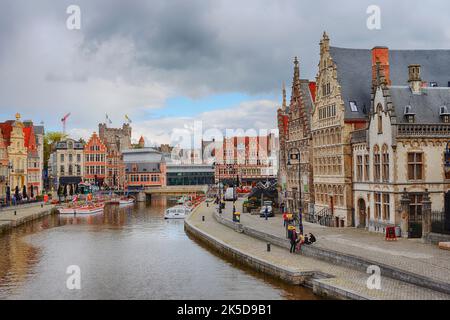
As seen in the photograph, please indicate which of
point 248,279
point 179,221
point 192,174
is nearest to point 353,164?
point 248,279

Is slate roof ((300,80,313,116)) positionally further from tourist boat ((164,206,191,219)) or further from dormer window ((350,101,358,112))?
tourist boat ((164,206,191,219))

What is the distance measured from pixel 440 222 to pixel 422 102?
1008 cm

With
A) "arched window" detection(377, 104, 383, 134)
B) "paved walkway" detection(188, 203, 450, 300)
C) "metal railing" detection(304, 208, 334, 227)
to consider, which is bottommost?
"paved walkway" detection(188, 203, 450, 300)

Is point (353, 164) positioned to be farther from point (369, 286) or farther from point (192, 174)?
point (192, 174)

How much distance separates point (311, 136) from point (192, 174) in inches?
3976

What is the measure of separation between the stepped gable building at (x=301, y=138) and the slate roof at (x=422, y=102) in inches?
584

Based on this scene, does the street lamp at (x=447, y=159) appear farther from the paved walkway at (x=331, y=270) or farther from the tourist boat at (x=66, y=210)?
the tourist boat at (x=66, y=210)

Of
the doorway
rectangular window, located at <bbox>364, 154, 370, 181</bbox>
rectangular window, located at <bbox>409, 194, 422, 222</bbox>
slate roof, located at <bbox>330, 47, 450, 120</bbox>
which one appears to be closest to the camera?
rectangular window, located at <bbox>409, 194, 422, 222</bbox>

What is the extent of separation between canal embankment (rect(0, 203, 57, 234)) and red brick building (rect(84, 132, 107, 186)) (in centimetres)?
4135

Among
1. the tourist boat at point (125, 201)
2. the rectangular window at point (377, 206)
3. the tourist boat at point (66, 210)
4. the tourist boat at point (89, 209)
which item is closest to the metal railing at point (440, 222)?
the rectangular window at point (377, 206)

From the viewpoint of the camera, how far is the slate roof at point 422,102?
41688 millimetres

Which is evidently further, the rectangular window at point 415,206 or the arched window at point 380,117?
the arched window at point 380,117

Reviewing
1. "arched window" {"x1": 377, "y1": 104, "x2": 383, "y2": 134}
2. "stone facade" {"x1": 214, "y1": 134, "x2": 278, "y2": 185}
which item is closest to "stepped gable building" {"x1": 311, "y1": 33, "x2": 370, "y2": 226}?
"arched window" {"x1": 377, "y1": 104, "x2": 383, "y2": 134}

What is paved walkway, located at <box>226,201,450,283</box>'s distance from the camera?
90.0 ft
